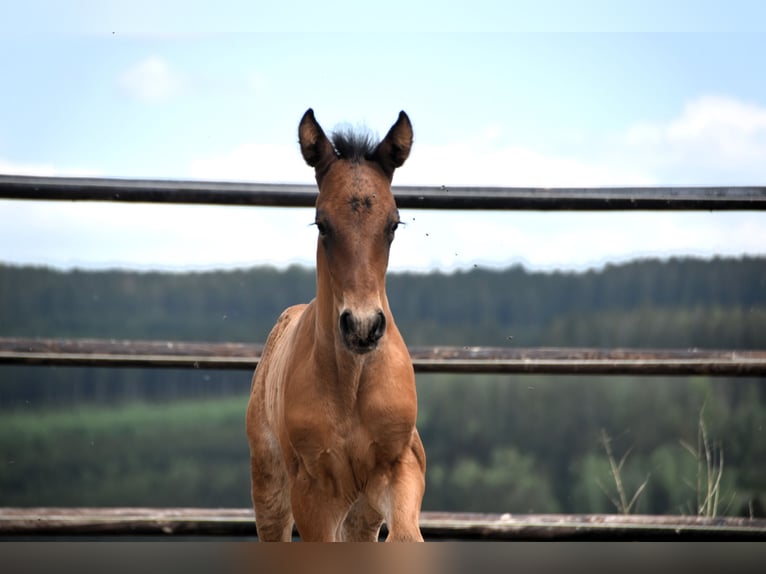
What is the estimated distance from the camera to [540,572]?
0.65m

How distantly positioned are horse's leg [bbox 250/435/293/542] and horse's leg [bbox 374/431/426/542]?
2.03 feet

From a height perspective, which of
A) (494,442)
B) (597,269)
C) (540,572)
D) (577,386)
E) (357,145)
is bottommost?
(494,442)

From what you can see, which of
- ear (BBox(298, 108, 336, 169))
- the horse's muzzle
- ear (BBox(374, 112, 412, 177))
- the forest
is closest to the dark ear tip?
ear (BBox(298, 108, 336, 169))

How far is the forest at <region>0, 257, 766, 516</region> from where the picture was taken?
4184mm

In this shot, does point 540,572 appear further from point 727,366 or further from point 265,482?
point 727,366

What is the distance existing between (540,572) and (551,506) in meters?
3.84

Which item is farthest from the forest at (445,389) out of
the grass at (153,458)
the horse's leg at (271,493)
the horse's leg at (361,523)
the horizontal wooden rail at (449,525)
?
the horse's leg at (361,523)

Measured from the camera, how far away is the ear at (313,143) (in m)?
2.50

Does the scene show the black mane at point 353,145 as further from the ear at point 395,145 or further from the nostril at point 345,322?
the nostril at point 345,322

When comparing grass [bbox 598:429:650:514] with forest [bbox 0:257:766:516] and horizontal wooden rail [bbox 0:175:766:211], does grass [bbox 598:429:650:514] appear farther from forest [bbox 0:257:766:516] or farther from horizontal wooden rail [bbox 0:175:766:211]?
horizontal wooden rail [bbox 0:175:766:211]

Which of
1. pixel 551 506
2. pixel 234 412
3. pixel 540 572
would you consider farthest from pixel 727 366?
pixel 540 572

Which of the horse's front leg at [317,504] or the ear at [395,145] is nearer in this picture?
the horse's front leg at [317,504]

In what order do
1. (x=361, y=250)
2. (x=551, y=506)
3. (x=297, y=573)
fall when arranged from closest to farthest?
(x=297, y=573) < (x=361, y=250) < (x=551, y=506)

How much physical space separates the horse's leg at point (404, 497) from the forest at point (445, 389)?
5.87ft
